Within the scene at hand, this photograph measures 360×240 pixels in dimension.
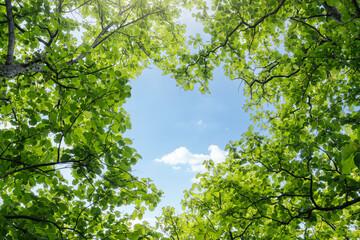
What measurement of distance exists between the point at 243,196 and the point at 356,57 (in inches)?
173

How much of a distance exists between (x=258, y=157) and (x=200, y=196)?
10.6 ft

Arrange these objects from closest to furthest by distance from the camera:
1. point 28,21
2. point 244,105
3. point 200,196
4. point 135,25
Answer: point 28,21 < point 135,25 < point 200,196 < point 244,105

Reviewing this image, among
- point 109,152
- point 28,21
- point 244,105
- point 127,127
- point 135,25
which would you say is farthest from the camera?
point 244,105

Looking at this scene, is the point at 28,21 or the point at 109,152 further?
the point at 28,21

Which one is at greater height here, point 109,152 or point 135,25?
point 135,25

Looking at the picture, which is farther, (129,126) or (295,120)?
(295,120)

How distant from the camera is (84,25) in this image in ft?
23.4

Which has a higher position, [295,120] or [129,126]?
[295,120]

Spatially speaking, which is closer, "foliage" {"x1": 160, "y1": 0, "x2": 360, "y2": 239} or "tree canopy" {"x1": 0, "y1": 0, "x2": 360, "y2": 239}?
"tree canopy" {"x1": 0, "y1": 0, "x2": 360, "y2": 239}

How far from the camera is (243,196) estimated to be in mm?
5559

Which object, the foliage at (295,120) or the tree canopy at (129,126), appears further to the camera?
the foliage at (295,120)

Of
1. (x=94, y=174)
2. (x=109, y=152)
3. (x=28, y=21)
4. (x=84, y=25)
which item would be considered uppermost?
(x=84, y=25)

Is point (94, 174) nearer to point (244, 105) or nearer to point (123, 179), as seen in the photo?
point (123, 179)

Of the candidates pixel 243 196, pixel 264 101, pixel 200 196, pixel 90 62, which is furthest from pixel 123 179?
pixel 264 101
